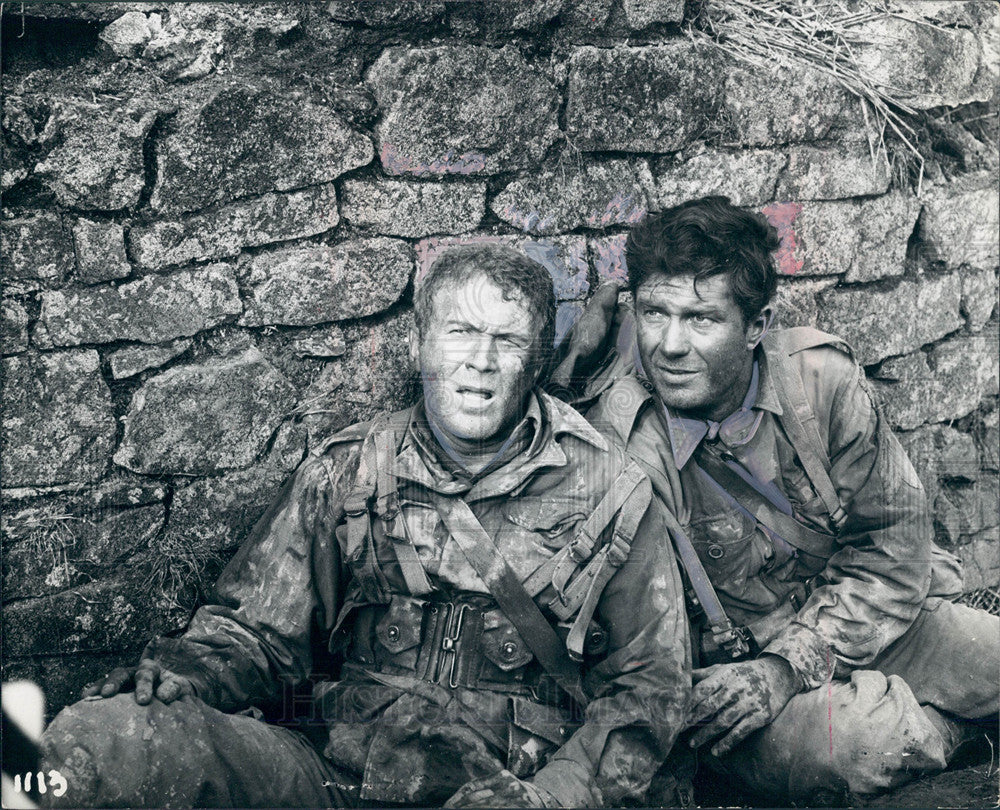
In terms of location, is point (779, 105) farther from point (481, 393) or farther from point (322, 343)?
point (322, 343)

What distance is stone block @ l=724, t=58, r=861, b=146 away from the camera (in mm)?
4457

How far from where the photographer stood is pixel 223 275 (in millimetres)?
3998

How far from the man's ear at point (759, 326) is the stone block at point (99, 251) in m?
1.96

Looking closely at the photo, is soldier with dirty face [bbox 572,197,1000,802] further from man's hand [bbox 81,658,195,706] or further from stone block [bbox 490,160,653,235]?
man's hand [bbox 81,658,195,706]

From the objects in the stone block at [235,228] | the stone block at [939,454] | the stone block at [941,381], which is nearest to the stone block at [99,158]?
the stone block at [235,228]

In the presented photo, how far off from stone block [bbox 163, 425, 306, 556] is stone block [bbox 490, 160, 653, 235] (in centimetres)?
105

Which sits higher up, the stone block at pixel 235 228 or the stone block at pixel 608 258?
the stone block at pixel 235 228

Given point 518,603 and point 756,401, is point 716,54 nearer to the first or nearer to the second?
point 756,401

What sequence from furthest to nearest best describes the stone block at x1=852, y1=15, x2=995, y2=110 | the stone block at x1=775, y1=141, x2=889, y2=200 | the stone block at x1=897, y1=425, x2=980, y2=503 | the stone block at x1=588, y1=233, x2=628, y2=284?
the stone block at x1=897, y1=425, x2=980, y2=503
the stone block at x1=852, y1=15, x2=995, y2=110
the stone block at x1=775, y1=141, x2=889, y2=200
the stone block at x1=588, y1=233, x2=628, y2=284

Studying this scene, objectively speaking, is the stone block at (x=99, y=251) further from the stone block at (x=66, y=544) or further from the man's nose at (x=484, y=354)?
the man's nose at (x=484, y=354)

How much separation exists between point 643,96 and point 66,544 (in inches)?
94.5

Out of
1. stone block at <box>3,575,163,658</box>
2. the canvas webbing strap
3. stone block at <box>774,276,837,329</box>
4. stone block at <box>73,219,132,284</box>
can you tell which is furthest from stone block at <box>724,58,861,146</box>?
stone block at <box>3,575,163,658</box>

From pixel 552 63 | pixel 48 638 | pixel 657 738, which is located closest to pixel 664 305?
pixel 552 63

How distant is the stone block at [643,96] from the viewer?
4.25 metres
